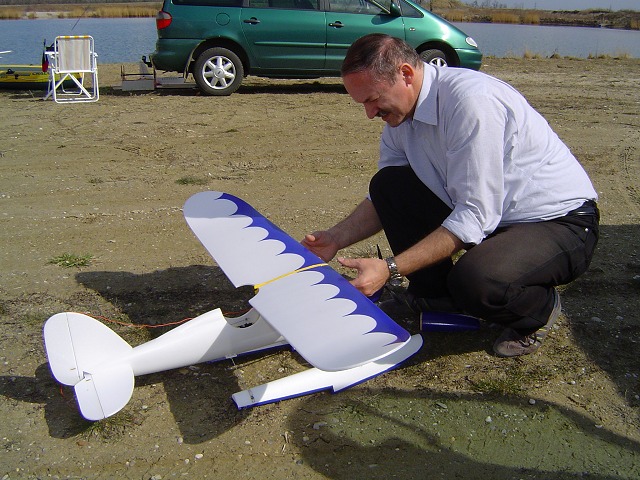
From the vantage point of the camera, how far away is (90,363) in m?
2.91

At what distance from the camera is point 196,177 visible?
632cm

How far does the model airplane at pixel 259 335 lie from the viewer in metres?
2.50

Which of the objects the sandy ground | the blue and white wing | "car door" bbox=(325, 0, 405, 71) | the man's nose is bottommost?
the sandy ground

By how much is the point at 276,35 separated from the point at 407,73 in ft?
25.9

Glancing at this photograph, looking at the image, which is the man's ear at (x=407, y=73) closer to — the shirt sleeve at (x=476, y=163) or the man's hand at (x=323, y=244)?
the shirt sleeve at (x=476, y=163)

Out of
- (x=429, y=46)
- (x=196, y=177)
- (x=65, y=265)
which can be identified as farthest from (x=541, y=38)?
(x=65, y=265)

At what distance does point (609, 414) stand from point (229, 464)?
1.76 m

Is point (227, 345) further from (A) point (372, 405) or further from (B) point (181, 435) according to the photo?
(A) point (372, 405)

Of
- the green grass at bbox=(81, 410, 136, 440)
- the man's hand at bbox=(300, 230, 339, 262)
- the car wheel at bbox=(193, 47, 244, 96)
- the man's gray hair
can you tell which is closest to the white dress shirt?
the man's gray hair

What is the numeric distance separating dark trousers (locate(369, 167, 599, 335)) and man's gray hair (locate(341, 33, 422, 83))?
0.75 meters

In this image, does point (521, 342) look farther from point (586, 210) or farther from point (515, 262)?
→ point (586, 210)

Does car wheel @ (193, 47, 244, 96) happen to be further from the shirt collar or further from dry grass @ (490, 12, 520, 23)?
dry grass @ (490, 12, 520, 23)

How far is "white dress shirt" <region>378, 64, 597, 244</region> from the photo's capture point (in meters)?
2.87

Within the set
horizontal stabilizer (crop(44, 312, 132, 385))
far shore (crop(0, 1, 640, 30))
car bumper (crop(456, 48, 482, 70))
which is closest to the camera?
horizontal stabilizer (crop(44, 312, 132, 385))
